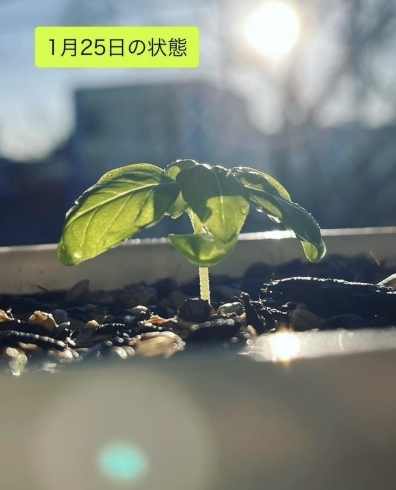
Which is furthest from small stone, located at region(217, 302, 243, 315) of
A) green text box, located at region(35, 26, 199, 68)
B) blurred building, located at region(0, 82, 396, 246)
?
blurred building, located at region(0, 82, 396, 246)

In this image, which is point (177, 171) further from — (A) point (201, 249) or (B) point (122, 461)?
(B) point (122, 461)

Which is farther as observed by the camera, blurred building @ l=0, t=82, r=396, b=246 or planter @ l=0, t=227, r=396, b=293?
blurred building @ l=0, t=82, r=396, b=246

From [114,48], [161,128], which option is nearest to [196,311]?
[114,48]

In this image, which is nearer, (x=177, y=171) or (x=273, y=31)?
(x=177, y=171)

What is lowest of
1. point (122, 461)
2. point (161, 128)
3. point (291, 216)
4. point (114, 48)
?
point (122, 461)

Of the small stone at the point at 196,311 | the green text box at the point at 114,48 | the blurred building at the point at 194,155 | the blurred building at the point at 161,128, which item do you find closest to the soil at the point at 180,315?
the small stone at the point at 196,311

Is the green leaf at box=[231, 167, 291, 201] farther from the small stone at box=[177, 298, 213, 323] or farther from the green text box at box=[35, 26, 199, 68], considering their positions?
the green text box at box=[35, 26, 199, 68]

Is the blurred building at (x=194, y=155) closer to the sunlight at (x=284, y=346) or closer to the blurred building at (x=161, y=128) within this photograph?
the blurred building at (x=161, y=128)

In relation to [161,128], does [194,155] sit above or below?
below
